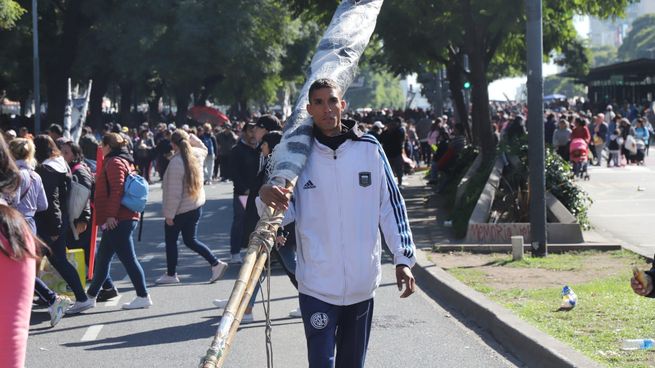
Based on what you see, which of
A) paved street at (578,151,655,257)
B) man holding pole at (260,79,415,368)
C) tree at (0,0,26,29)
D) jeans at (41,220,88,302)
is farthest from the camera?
tree at (0,0,26,29)

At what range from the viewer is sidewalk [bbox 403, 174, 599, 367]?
803 cm

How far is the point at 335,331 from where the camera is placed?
18.6 feet

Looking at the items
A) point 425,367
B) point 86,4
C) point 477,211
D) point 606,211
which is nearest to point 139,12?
point 86,4

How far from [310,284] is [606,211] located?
16586 mm

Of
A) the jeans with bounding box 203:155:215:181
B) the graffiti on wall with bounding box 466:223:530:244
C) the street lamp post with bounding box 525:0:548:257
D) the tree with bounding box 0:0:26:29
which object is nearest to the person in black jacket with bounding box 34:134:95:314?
the street lamp post with bounding box 525:0:548:257

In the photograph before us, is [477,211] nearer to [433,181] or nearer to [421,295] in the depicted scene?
[421,295]

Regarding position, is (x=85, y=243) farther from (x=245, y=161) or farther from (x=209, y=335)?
(x=209, y=335)

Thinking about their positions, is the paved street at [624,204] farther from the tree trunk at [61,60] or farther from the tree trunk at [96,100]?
the tree trunk at [96,100]

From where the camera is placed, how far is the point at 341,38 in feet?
23.5

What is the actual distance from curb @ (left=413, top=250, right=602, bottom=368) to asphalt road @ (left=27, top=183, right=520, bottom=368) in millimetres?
133

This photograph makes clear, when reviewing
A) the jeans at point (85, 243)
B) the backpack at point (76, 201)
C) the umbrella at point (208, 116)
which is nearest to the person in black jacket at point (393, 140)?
the jeans at point (85, 243)

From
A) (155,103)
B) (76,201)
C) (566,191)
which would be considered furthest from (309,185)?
(155,103)

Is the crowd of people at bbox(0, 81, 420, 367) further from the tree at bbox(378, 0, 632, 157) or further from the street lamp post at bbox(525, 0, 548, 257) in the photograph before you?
the tree at bbox(378, 0, 632, 157)

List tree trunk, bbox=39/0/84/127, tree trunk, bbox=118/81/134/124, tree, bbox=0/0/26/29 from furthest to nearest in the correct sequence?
tree trunk, bbox=118/81/134/124, tree trunk, bbox=39/0/84/127, tree, bbox=0/0/26/29
